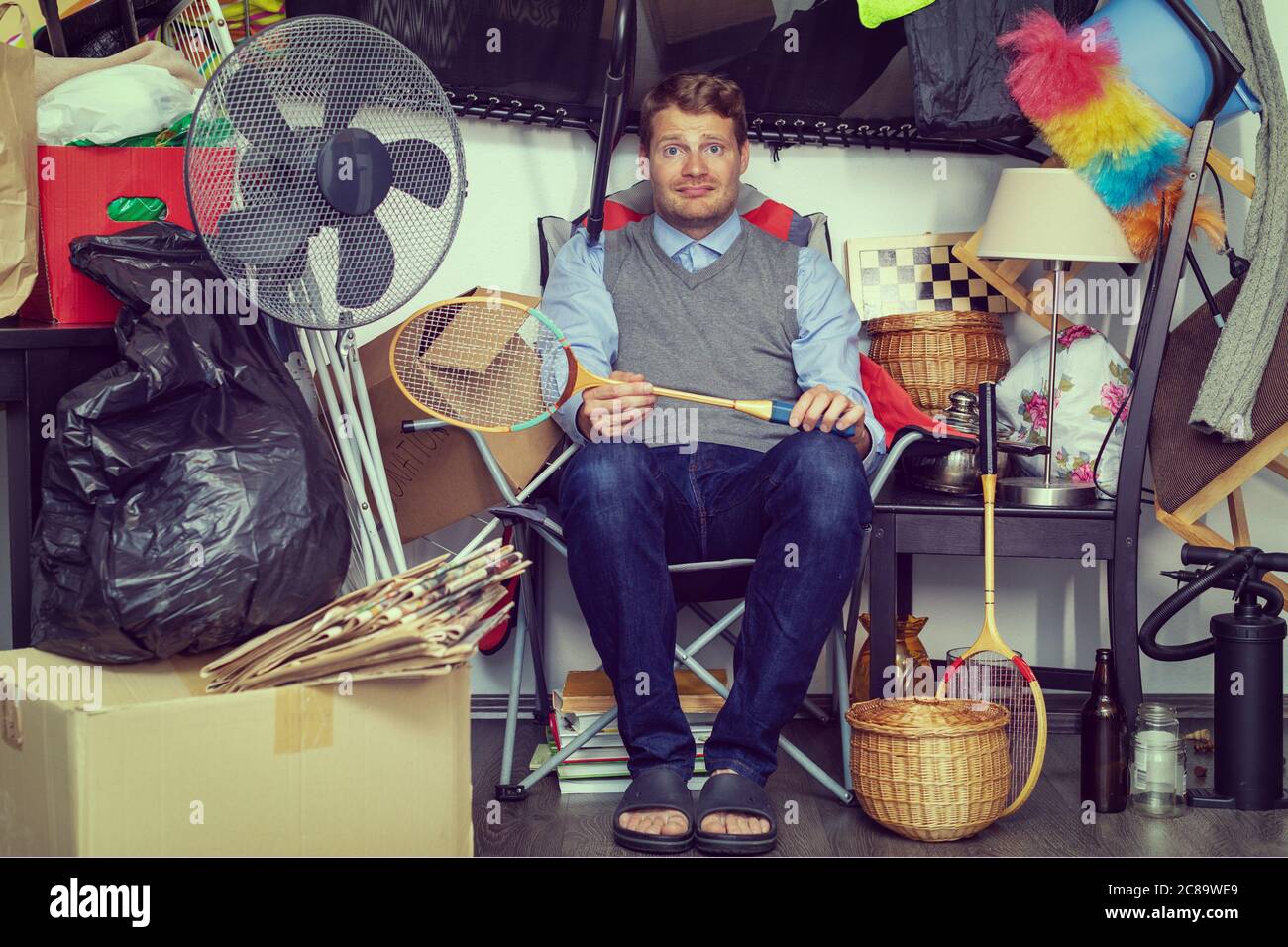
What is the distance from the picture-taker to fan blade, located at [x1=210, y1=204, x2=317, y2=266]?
1.91 meters

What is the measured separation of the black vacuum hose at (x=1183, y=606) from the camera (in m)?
2.44

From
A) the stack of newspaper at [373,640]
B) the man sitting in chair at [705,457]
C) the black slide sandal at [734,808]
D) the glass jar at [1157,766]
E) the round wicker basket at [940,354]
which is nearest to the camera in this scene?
the stack of newspaper at [373,640]

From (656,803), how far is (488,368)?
775 millimetres

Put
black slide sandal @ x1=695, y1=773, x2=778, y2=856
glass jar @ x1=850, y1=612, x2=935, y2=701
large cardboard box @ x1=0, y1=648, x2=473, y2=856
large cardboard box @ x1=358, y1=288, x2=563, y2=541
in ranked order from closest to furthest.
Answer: large cardboard box @ x1=0, y1=648, x2=473, y2=856 → black slide sandal @ x1=695, y1=773, x2=778, y2=856 → large cardboard box @ x1=358, y1=288, x2=563, y2=541 → glass jar @ x1=850, y1=612, x2=935, y2=701

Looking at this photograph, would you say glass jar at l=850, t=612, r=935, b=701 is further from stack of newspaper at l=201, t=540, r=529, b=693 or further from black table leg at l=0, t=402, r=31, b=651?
black table leg at l=0, t=402, r=31, b=651

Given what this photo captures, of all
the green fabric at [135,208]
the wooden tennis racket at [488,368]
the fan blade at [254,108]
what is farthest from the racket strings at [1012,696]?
the green fabric at [135,208]

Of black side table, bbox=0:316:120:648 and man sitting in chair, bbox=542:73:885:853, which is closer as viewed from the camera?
black side table, bbox=0:316:120:648

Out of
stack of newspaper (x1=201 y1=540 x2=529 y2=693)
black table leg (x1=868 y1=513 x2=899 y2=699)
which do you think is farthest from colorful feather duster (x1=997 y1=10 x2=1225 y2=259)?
stack of newspaper (x1=201 y1=540 x2=529 y2=693)

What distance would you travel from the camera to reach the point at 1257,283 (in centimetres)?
258

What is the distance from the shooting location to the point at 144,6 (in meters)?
2.72

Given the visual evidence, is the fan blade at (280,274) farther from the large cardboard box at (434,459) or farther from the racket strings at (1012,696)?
the racket strings at (1012,696)

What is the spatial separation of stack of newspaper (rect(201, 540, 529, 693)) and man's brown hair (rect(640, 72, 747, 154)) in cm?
117
